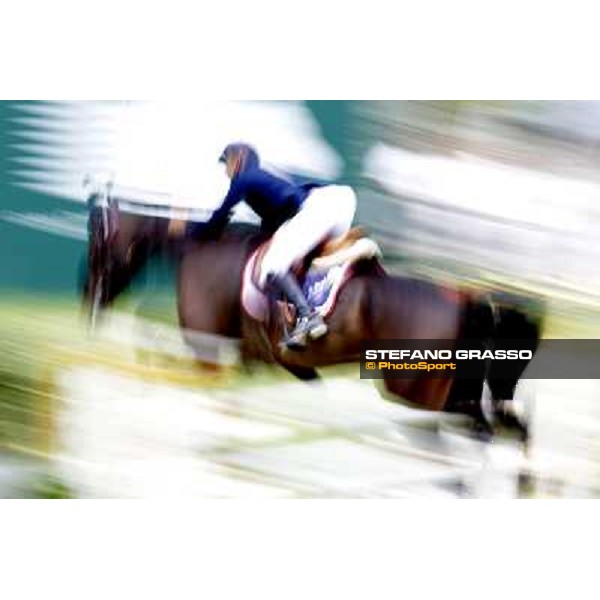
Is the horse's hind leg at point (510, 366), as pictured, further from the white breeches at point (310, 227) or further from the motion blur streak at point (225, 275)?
the white breeches at point (310, 227)

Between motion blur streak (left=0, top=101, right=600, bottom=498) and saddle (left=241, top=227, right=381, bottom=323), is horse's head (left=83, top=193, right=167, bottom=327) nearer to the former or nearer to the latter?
motion blur streak (left=0, top=101, right=600, bottom=498)

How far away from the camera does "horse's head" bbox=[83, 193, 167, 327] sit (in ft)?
8.38

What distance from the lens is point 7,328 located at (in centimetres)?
258

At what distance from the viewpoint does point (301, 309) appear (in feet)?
8.32

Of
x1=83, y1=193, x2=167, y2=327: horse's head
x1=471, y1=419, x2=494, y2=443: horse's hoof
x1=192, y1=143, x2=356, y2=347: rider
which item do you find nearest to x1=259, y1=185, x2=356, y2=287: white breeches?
x1=192, y1=143, x2=356, y2=347: rider

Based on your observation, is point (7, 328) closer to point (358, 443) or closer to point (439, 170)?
point (358, 443)

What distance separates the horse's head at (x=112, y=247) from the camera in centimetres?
255

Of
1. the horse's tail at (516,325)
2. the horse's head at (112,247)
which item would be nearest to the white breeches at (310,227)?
the horse's head at (112,247)

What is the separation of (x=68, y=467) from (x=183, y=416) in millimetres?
399

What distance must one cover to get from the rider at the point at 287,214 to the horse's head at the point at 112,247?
0.52 feet

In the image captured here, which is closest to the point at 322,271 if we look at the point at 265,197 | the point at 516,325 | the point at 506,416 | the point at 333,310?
the point at 333,310

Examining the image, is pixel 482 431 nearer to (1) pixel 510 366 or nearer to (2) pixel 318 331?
(1) pixel 510 366

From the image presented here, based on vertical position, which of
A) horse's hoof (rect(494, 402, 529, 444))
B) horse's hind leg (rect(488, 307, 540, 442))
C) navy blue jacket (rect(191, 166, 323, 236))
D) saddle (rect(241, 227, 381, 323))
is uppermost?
navy blue jacket (rect(191, 166, 323, 236))

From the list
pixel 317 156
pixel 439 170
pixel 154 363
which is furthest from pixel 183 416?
pixel 439 170
